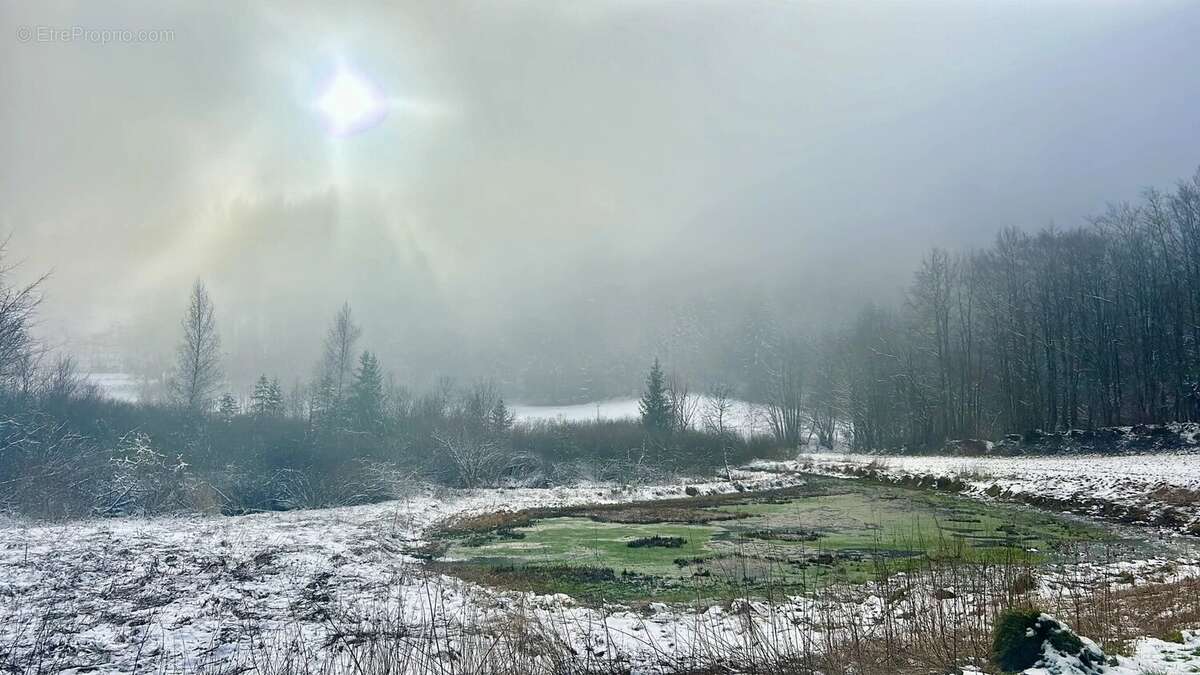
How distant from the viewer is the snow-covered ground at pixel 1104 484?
67.8 feet

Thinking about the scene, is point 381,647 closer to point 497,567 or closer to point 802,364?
point 497,567

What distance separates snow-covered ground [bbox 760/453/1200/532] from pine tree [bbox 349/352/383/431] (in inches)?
1454

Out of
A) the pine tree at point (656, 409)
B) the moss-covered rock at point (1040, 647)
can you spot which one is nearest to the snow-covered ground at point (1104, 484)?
the moss-covered rock at point (1040, 647)

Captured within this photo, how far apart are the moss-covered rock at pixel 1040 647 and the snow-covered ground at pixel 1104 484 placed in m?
17.8

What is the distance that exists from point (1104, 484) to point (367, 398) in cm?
4413

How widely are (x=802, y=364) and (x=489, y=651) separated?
88078 millimetres

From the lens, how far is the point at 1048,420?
53.2 metres

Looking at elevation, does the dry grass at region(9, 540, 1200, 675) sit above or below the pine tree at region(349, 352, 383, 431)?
below

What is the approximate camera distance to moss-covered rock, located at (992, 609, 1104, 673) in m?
5.55

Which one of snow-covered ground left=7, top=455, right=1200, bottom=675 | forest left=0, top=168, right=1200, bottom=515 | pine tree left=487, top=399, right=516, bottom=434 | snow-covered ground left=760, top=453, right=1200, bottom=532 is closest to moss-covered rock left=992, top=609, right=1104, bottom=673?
snow-covered ground left=7, top=455, right=1200, bottom=675

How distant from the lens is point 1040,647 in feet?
18.9

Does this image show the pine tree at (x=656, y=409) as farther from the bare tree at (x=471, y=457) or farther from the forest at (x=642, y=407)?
the bare tree at (x=471, y=457)

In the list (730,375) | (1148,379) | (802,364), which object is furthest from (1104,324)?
(730,375)

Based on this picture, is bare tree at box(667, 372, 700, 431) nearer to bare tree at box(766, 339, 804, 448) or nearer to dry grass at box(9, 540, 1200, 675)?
bare tree at box(766, 339, 804, 448)
